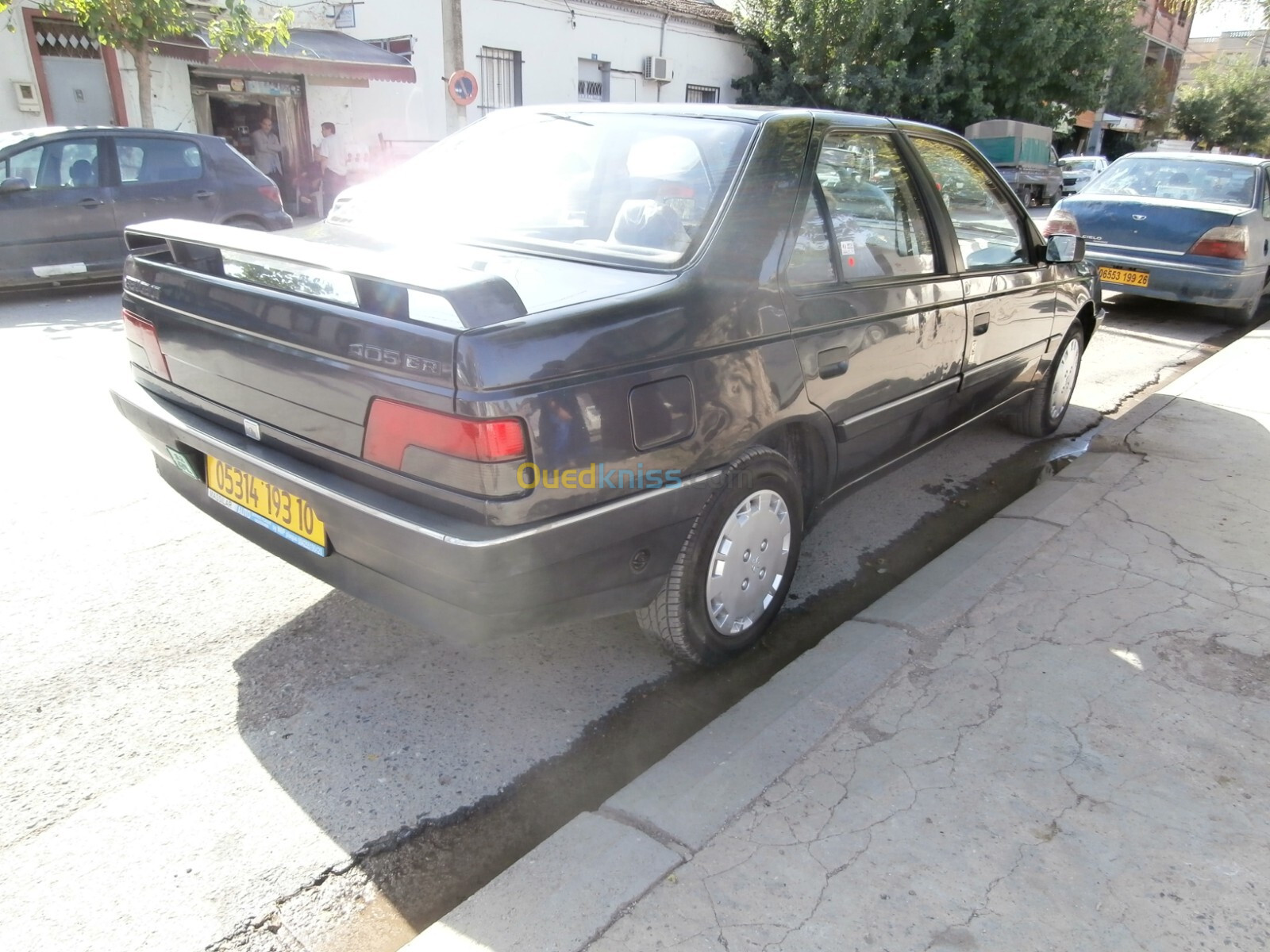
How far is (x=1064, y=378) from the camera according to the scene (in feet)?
17.3

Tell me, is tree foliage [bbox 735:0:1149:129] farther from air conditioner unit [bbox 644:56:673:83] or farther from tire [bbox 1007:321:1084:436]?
tire [bbox 1007:321:1084:436]

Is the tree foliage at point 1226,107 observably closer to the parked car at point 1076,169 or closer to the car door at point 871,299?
the parked car at point 1076,169

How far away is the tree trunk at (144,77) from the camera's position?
11375mm

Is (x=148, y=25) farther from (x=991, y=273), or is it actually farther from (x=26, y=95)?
(x=991, y=273)

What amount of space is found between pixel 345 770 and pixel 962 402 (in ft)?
9.71

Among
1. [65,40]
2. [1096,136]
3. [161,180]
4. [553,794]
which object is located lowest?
[553,794]

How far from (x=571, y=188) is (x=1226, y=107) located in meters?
48.9

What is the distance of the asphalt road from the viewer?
2.10m

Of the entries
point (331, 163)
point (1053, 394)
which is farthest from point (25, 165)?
point (331, 163)

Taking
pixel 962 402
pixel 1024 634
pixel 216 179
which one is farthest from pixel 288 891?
pixel 216 179

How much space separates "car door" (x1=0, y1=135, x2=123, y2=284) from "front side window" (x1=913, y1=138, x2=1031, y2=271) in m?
7.78

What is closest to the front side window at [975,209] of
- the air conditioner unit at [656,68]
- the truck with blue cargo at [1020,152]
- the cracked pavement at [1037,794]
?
the cracked pavement at [1037,794]

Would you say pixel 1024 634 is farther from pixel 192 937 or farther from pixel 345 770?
pixel 192 937

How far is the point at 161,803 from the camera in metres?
2.33
